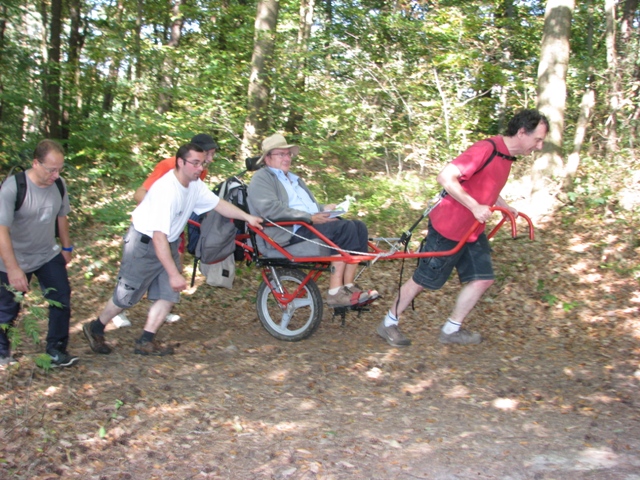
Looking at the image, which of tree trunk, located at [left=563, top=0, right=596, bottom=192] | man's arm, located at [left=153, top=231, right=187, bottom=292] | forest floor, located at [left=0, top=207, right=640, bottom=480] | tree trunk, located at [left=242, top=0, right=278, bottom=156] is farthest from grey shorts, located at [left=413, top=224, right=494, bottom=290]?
tree trunk, located at [left=242, top=0, right=278, bottom=156]

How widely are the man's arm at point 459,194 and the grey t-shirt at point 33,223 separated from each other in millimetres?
2866

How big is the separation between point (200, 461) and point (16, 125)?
9.71 metres

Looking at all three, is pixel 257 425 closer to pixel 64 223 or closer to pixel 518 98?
pixel 64 223

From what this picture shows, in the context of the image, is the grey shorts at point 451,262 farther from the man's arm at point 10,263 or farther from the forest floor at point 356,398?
the man's arm at point 10,263

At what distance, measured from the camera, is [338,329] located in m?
5.83

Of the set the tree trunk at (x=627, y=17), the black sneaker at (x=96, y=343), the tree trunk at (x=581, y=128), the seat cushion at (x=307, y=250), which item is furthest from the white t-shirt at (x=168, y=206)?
the tree trunk at (x=627, y=17)

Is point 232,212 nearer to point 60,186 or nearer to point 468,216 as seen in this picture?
point 60,186

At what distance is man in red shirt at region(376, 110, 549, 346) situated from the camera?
4.51 metres

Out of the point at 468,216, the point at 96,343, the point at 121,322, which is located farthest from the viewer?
the point at 121,322

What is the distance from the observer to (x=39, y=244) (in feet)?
14.0

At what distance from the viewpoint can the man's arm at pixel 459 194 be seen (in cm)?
441

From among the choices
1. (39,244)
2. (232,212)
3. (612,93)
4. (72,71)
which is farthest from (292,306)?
(72,71)

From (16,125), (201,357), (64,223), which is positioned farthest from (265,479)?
(16,125)

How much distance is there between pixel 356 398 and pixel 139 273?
1943 mm
